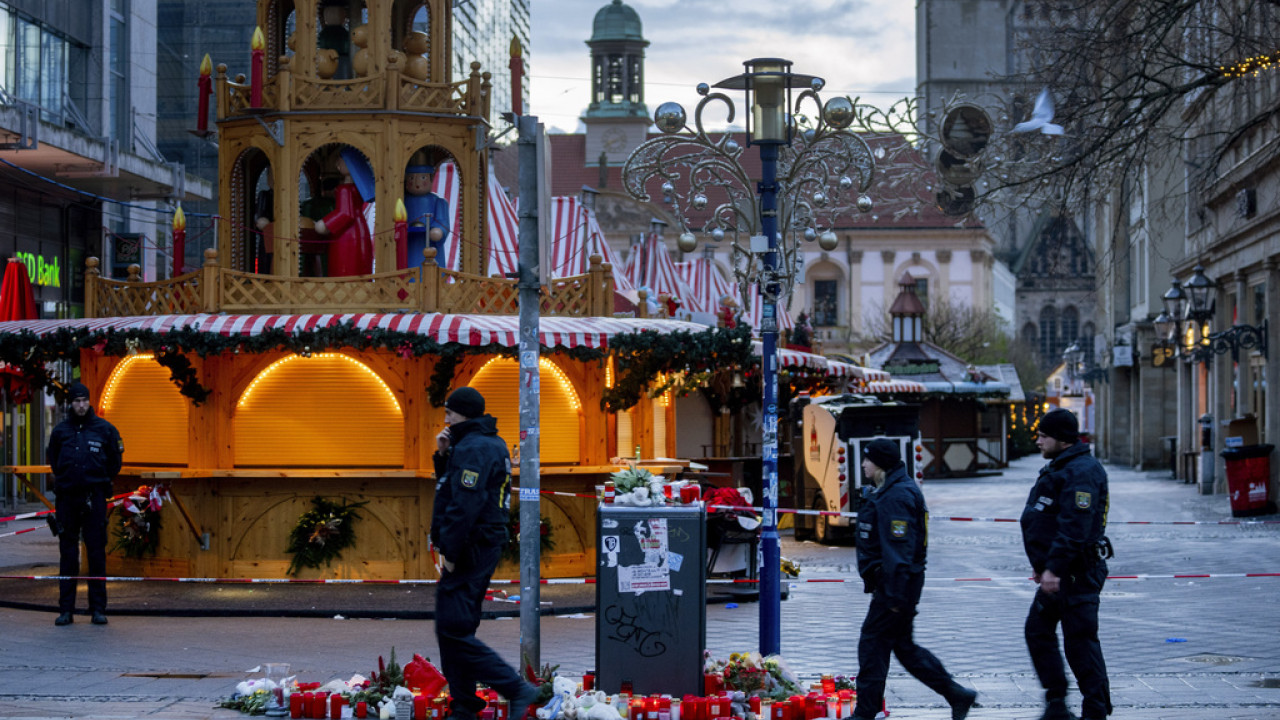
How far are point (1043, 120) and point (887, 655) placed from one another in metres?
7.73

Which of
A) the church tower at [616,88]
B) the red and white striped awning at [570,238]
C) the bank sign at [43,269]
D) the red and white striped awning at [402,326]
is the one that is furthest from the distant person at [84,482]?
the church tower at [616,88]

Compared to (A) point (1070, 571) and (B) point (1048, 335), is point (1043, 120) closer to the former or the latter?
(A) point (1070, 571)

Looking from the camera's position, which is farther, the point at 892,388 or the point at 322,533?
the point at 892,388

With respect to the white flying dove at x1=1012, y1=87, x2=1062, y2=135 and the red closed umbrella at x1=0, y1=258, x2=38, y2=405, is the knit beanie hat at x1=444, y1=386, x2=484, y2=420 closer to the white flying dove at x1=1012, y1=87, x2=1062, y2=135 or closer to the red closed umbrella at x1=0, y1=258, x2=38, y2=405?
the white flying dove at x1=1012, y1=87, x2=1062, y2=135

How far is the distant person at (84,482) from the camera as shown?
14.1 m

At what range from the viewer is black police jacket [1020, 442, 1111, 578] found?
9047 mm

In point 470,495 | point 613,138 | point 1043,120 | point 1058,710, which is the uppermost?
point 613,138

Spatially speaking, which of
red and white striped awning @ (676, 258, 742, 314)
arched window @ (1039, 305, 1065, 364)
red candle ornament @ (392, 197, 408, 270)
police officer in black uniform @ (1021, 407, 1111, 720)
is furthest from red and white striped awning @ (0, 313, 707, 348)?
arched window @ (1039, 305, 1065, 364)

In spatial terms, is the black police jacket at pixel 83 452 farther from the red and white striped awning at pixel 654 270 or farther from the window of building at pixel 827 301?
the window of building at pixel 827 301

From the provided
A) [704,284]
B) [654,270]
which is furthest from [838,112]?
[704,284]

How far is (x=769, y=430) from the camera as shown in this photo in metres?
11.4

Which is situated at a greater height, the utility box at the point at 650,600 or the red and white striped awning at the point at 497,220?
the red and white striped awning at the point at 497,220

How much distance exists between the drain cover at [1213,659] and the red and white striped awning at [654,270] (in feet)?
81.0

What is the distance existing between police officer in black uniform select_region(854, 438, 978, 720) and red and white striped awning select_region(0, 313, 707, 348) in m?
6.96
